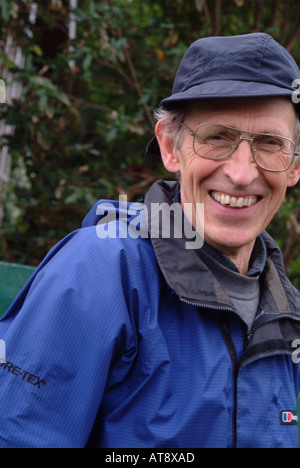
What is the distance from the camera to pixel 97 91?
4.20 m

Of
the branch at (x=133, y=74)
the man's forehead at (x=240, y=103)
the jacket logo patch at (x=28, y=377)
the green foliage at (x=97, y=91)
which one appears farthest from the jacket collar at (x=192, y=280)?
the branch at (x=133, y=74)

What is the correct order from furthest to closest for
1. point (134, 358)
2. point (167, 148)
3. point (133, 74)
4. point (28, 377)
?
point (133, 74)
point (167, 148)
point (134, 358)
point (28, 377)

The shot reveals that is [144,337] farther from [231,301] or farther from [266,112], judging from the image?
[266,112]

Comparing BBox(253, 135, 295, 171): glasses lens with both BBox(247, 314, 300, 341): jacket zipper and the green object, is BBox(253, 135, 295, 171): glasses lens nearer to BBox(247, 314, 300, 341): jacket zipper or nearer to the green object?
BBox(247, 314, 300, 341): jacket zipper

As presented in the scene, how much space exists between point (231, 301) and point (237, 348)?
15 centimetres

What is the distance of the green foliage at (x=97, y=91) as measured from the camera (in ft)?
13.1

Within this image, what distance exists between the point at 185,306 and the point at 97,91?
2.91m

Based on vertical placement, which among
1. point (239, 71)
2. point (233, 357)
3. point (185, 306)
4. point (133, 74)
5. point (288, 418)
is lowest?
point (288, 418)

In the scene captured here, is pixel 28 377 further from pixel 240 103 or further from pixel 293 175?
pixel 293 175

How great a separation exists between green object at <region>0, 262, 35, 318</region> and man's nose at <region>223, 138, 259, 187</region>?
1146 mm

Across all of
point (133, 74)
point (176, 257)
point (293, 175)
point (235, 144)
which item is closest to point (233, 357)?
point (176, 257)

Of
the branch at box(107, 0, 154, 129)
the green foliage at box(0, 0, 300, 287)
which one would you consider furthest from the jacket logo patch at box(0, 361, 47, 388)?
the branch at box(107, 0, 154, 129)

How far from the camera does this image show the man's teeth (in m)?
1.78
